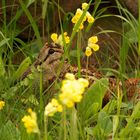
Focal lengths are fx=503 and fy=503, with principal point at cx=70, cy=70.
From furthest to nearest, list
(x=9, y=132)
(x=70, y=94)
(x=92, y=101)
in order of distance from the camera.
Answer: (x=92, y=101), (x=9, y=132), (x=70, y=94)

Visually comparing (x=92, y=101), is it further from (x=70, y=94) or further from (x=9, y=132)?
(x=70, y=94)

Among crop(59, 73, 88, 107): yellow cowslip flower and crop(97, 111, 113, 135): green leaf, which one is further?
crop(97, 111, 113, 135): green leaf

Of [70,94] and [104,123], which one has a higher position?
[70,94]

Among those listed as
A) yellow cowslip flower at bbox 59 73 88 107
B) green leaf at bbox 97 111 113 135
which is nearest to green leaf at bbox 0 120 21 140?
green leaf at bbox 97 111 113 135

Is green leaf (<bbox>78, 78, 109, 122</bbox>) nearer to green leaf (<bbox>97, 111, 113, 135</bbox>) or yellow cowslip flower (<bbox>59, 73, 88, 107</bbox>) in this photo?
green leaf (<bbox>97, 111, 113, 135</bbox>)

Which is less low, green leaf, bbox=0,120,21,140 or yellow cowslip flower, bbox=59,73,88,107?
yellow cowslip flower, bbox=59,73,88,107

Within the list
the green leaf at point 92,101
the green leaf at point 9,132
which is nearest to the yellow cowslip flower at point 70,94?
the green leaf at point 9,132

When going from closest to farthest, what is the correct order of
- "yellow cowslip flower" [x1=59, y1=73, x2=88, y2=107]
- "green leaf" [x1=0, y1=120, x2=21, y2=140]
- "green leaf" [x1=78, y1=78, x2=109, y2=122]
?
"yellow cowslip flower" [x1=59, y1=73, x2=88, y2=107] → "green leaf" [x1=0, y1=120, x2=21, y2=140] → "green leaf" [x1=78, y1=78, x2=109, y2=122]

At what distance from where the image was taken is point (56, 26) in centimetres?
358

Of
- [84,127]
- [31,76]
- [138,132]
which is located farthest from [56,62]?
[138,132]

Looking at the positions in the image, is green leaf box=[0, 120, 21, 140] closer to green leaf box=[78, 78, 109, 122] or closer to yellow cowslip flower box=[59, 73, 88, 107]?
green leaf box=[78, 78, 109, 122]

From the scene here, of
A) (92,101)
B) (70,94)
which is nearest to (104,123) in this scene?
(92,101)

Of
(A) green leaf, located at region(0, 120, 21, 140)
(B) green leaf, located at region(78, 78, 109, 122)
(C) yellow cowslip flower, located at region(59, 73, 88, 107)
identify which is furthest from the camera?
(B) green leaf, located at region(78, 78, 109, 122)

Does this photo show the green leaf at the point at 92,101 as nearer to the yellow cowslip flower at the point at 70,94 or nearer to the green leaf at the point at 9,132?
the green leaf at the point at 9,132
